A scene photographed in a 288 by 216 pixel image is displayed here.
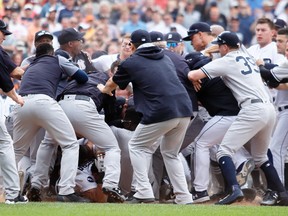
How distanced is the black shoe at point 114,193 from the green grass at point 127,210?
29.2 inches

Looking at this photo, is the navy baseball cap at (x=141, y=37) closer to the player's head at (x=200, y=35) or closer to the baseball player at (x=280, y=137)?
the player's head at (x=200, y=35)

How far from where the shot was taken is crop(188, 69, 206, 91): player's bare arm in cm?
1294

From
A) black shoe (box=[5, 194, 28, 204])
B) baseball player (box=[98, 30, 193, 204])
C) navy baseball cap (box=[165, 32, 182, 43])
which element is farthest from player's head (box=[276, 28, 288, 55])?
black shoe (box=[5, 194, 28, 204])

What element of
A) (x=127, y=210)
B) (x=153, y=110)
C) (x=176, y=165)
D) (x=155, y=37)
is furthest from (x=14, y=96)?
(x=155, y=37)

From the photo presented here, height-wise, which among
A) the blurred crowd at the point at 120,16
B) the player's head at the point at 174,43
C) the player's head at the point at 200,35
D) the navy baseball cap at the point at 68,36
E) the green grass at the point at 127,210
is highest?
the player's head at the point at 200,35

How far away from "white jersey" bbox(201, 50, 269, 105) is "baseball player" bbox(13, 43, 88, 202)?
70.9 inches

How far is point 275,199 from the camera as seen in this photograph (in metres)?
13.1

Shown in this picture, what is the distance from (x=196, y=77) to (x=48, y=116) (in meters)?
2.00

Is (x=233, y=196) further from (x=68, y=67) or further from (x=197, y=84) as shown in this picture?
(x=68, y=67)

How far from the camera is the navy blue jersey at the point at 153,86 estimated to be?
12.5 meters

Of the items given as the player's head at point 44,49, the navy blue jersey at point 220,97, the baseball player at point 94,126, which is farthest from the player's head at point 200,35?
the player's head at point 44,49

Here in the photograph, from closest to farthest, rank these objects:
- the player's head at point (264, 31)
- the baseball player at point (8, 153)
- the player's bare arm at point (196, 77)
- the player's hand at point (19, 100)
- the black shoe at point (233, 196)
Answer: the baseball player at point (8, 153) < the player's hand at point (19, 100) < the black shoe at point (233, 196) < the player's bare arm at point (196, 77) < the player's head at point (264, 31)

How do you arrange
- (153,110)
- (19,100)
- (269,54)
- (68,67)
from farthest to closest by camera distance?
(269,54)
(68,67)
(153,110)
(19,100)

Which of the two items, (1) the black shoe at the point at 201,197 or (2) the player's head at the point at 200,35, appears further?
(2) the player's head at the point at 200,35
